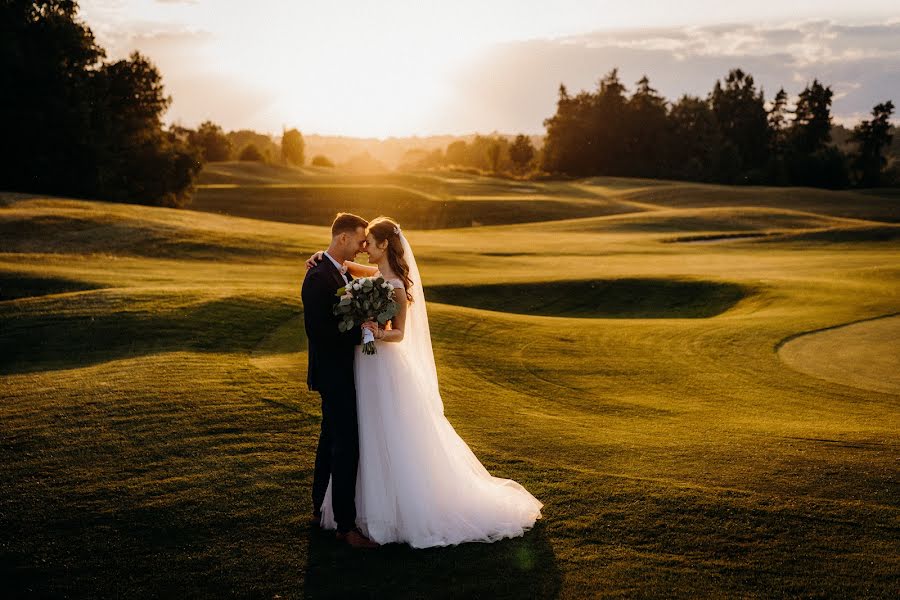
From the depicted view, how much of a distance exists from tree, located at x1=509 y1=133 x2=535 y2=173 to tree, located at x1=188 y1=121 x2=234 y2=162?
49.3m

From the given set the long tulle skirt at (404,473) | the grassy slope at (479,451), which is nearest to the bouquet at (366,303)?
the long tulle skirt at (404,473)

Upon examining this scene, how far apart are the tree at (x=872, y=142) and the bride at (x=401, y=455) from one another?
11359cm

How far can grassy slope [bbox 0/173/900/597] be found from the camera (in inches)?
305

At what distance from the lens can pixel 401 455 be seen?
27.1 feet

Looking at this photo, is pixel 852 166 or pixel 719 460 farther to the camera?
pixel 852 166

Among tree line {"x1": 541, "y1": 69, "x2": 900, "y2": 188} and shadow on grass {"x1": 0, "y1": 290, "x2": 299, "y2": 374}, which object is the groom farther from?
tree line {"x1": 541, "y1": 69, "x2": 900, "y2": 188}

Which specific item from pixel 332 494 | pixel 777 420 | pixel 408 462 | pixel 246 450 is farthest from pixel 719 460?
pixel 246 450

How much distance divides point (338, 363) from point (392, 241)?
1.43 meters

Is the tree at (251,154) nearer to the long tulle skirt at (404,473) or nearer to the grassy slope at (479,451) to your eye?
the grassy slope at (479,451)

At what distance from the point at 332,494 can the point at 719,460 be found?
5.55m

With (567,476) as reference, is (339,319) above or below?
above

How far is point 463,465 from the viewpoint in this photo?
28.7 ft

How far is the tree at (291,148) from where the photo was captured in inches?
6038

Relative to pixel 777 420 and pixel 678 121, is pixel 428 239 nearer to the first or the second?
pixel 777 420
